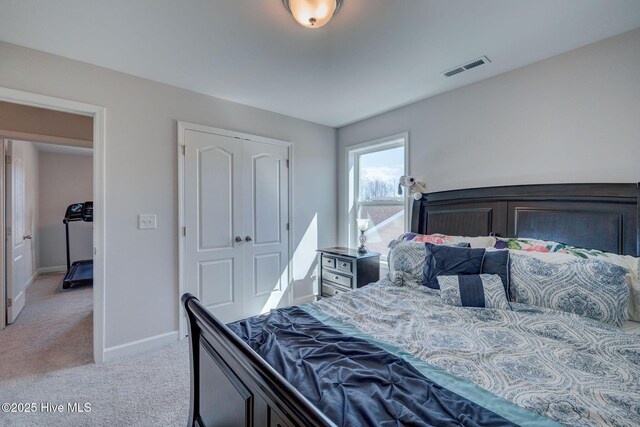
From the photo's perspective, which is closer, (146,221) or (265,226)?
(146,221)

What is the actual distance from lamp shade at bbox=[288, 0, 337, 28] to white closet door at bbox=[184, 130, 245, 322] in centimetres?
175

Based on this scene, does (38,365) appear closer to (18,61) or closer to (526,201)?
(18,61)

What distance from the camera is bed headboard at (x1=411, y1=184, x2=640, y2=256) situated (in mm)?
1802

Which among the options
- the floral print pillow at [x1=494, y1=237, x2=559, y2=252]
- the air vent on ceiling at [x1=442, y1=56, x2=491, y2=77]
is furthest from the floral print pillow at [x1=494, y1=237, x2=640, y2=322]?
the air vent on ceiling at [x1=442, y1=56, x2=491, y2=77]

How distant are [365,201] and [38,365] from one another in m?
3.66

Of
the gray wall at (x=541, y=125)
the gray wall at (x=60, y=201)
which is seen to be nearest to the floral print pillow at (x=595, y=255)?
the gray wall at (x=541, y=125)

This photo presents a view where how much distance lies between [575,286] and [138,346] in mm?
3337

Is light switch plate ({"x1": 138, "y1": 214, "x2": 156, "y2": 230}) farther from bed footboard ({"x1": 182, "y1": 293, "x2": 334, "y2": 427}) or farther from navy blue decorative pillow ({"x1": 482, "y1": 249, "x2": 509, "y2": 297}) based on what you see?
navy blue decorative pillow ({"x1": 482, "y1": 249, "x2": 509, "y2": 297})

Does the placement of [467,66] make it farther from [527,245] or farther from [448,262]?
[448,262]

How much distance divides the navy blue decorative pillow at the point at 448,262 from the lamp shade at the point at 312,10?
170 cm

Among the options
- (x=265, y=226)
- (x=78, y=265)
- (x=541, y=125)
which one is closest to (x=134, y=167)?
(x=265, y=226)

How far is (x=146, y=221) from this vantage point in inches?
101

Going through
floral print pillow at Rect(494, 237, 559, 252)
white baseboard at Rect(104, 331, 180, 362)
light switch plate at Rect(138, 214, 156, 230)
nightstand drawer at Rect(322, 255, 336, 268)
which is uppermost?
light switch plate at Rect(138, 214, 156, 230)

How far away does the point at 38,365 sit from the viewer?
7.46ft
